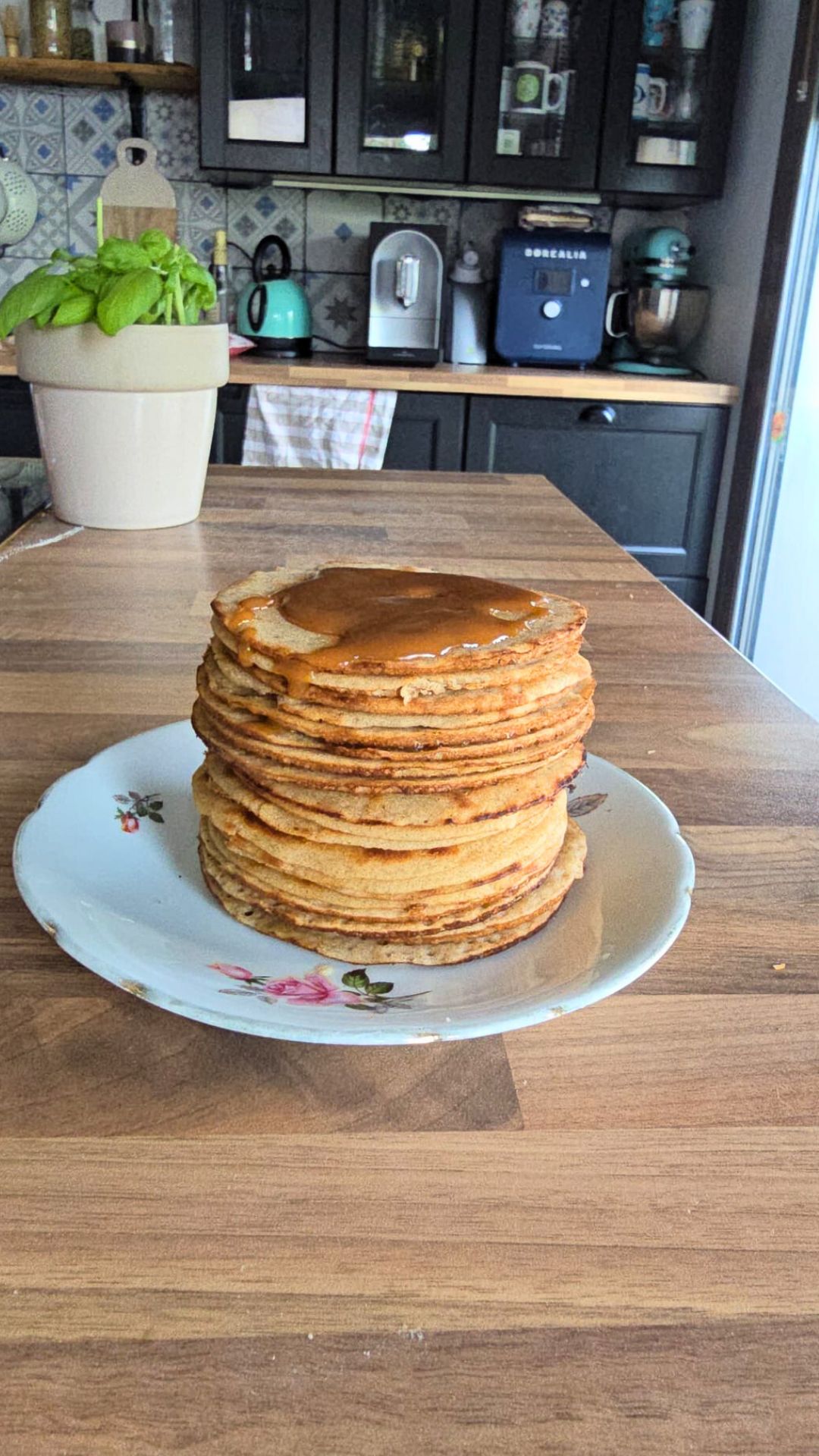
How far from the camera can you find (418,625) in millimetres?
517

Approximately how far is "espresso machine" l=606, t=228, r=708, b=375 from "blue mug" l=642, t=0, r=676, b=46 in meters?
0.48

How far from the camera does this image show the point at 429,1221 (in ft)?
1.30

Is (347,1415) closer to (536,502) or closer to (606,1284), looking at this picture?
(606,1284)

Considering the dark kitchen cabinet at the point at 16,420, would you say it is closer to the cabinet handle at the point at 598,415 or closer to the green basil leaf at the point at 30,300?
the cabinet handle at the point at 598,415

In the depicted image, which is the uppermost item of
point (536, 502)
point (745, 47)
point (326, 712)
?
point (745, 47)

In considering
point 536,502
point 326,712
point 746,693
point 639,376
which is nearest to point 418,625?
point 326,712

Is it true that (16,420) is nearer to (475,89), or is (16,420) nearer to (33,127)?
(33,127)

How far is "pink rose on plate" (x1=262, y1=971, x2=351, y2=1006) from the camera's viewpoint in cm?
45

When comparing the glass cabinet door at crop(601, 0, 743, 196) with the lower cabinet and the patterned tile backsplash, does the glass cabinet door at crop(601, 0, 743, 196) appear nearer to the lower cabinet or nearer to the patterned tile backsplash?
the patterned tile backsplash

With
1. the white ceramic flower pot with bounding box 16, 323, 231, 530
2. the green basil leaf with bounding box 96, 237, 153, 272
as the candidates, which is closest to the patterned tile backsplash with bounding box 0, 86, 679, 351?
the white ceramic flower pot with bounding box 16, 323, 231, 530

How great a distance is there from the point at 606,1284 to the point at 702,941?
9.4 inches

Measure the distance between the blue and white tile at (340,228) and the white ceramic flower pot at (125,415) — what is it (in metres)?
2.32

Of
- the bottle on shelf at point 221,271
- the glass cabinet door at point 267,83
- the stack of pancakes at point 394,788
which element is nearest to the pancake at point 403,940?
the stack of pancakes at point 394,788

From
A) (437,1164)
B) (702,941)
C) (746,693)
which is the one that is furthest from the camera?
(746,693)
